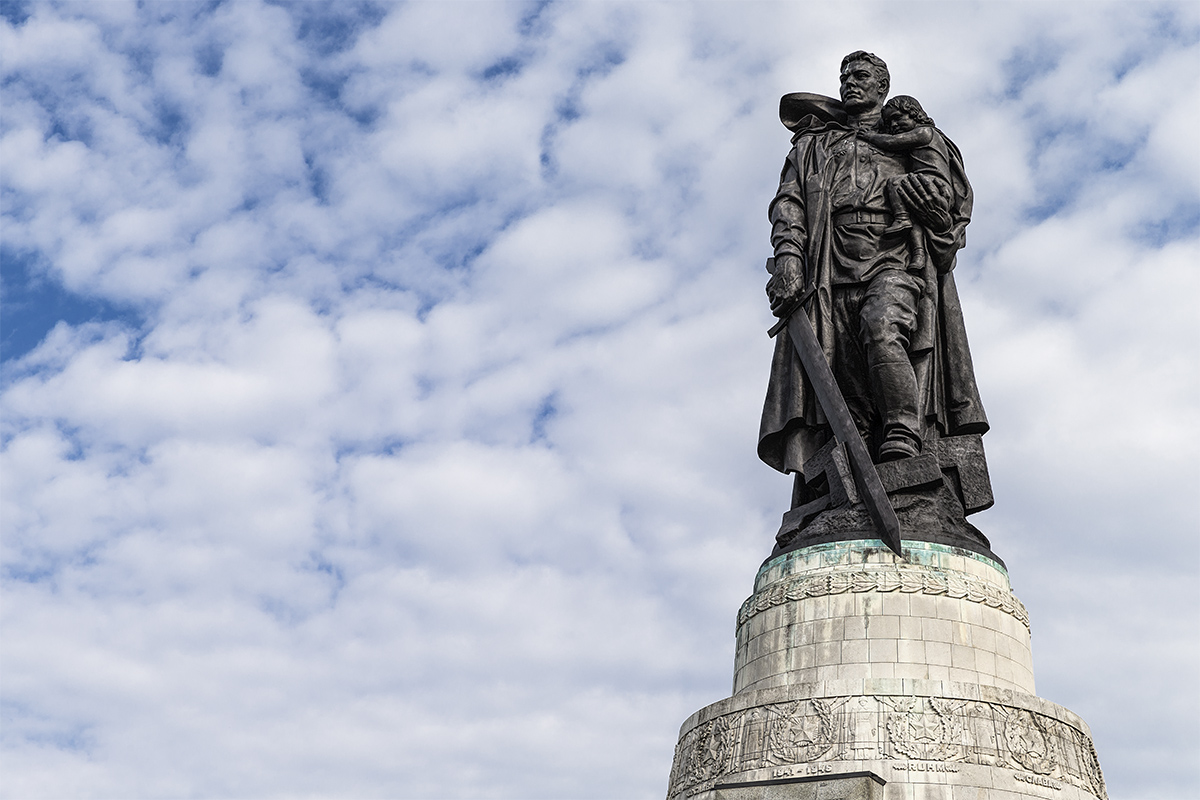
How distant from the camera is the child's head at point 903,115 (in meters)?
16.2

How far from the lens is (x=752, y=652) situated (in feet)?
45.6

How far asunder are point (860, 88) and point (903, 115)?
108cm

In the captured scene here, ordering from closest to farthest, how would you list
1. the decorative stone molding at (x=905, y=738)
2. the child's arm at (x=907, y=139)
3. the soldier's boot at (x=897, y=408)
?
the decorative stone molding at (x=905, y=738) → the soldier's boot at (x=897, y=408) → the child's arm at (x=907, y=139)

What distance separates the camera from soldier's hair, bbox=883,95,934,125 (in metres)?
16.3

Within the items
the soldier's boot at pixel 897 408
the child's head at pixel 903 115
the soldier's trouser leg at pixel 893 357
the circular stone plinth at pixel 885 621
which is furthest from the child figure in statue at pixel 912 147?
the circular stone plinth at pixel 885 621

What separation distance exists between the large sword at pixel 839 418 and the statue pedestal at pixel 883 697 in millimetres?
294

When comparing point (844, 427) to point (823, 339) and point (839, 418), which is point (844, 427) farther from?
point (823, 339)

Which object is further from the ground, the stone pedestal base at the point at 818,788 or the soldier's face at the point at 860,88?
the soldier's face at the point at 860,88

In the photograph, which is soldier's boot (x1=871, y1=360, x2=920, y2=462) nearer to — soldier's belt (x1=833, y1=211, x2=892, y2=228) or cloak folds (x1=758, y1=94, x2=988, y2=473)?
cloak folds (x1=758, y1=94, x2=988, y2=473)

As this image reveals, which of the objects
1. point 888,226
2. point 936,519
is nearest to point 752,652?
point 936,519

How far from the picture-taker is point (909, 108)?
→ 16.3 metres

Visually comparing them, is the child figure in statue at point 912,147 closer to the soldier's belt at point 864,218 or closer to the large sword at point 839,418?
the soldier's belt at point 864,218

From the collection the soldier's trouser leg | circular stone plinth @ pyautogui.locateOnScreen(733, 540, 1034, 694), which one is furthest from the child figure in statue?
circular stone plinth @ pyautogui.locateOnScreen(733, 540, 1034, 694)

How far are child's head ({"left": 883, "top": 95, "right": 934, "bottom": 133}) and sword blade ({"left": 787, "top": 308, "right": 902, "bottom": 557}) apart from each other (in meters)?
2.72
